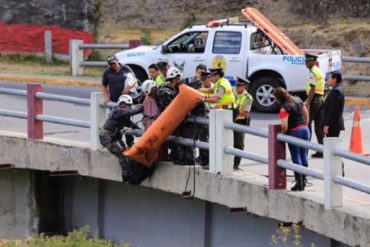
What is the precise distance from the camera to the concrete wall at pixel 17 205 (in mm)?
16891

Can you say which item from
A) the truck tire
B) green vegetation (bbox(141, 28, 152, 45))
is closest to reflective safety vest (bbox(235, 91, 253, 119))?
the truck tire

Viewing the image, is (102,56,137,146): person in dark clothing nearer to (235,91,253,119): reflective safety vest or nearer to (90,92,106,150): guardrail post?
(90,92,106,150): guardrail post

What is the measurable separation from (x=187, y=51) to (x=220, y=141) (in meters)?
9.57

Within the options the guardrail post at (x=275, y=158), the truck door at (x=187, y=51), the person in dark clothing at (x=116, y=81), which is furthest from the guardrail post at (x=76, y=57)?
the guardrail post at (x=275, y=158)

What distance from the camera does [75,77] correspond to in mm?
28641

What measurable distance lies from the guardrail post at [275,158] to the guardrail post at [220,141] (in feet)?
3.02

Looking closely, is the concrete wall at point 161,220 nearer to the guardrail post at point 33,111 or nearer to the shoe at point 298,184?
the shoe at point 298,184

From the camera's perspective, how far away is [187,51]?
22.9 m

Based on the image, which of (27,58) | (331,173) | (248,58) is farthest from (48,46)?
(331,173)

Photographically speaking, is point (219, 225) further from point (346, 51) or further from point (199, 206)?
point (346, 51)

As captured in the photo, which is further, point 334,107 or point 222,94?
point 222,94

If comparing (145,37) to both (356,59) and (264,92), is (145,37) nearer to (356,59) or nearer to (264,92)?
(356,59)

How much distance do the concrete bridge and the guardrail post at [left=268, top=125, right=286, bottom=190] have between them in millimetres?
123

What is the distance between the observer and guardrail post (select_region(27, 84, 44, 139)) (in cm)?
1650
